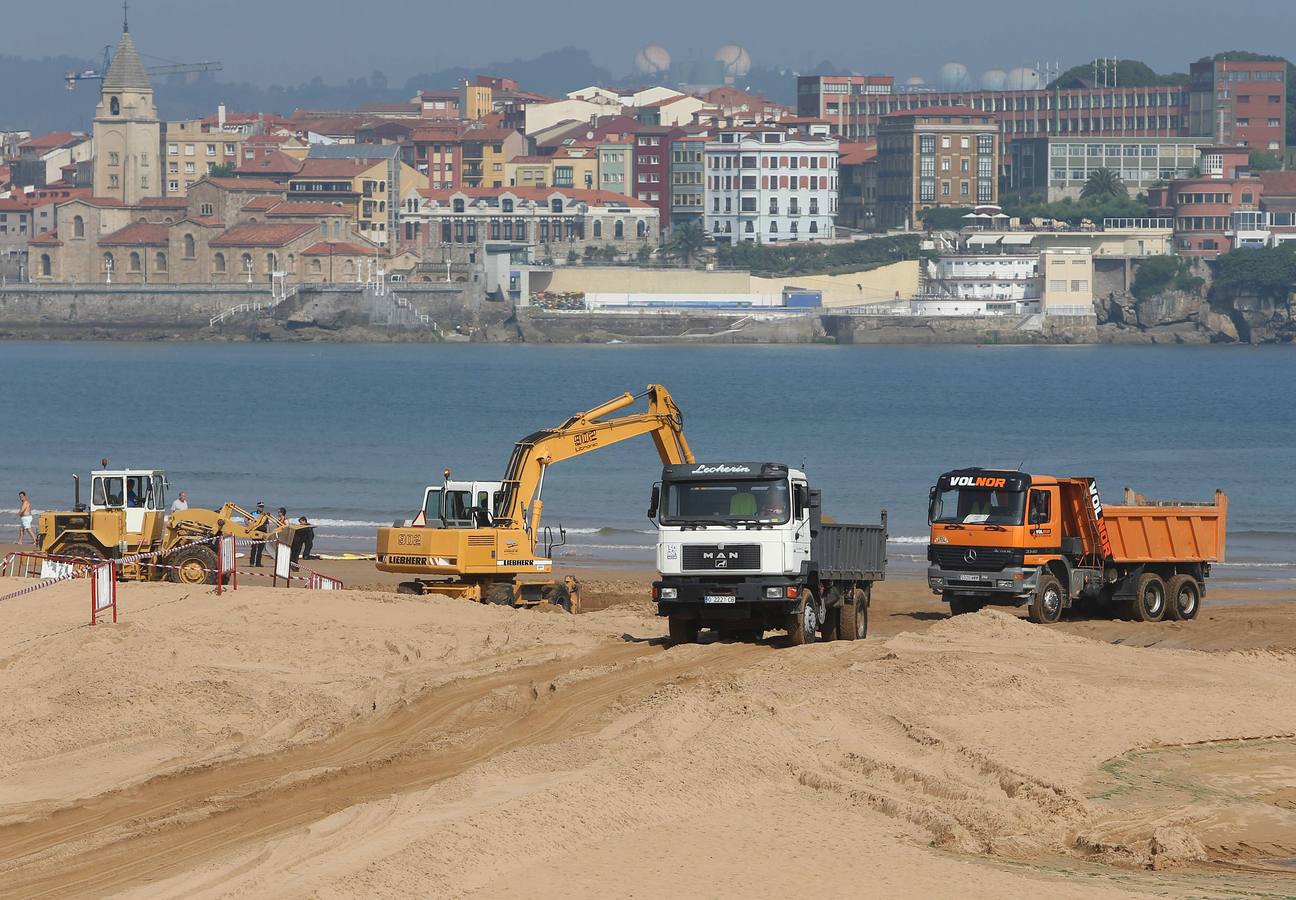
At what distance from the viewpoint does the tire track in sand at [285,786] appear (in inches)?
507

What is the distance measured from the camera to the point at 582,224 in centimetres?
17950

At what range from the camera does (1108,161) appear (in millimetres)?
191375

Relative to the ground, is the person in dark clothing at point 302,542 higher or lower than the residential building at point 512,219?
lower

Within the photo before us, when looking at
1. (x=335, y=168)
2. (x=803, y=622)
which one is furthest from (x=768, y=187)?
(x=803, y=622)

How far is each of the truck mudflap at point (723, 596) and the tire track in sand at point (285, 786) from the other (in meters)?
1.10

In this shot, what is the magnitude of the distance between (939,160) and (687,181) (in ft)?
78.0

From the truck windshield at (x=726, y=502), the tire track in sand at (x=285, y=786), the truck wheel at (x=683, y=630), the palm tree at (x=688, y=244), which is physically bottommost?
the tire track in sand at (x=285, y=786)

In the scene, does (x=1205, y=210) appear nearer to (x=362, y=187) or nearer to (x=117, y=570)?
(x=362, y=187)

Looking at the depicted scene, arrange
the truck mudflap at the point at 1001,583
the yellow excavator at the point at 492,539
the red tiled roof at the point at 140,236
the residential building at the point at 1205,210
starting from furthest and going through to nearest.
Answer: the residential building at the point at 1205,210 → the red tiled roof at the point at 140,236 → the yellow excavator at the point at 492,539 → the truck mudflap at the point at 1001,583

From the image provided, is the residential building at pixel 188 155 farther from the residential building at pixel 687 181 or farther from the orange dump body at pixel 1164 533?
the orange dump body at pixel 1164 533

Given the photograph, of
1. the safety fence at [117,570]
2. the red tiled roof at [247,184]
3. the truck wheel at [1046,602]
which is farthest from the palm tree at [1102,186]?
the truck wheel at [1046,602]

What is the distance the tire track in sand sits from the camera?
1288cm

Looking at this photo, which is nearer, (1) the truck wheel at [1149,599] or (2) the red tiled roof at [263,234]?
(1) the truck wheel at [1149,599]

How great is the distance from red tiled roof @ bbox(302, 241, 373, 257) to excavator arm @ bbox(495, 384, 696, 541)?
141 m
